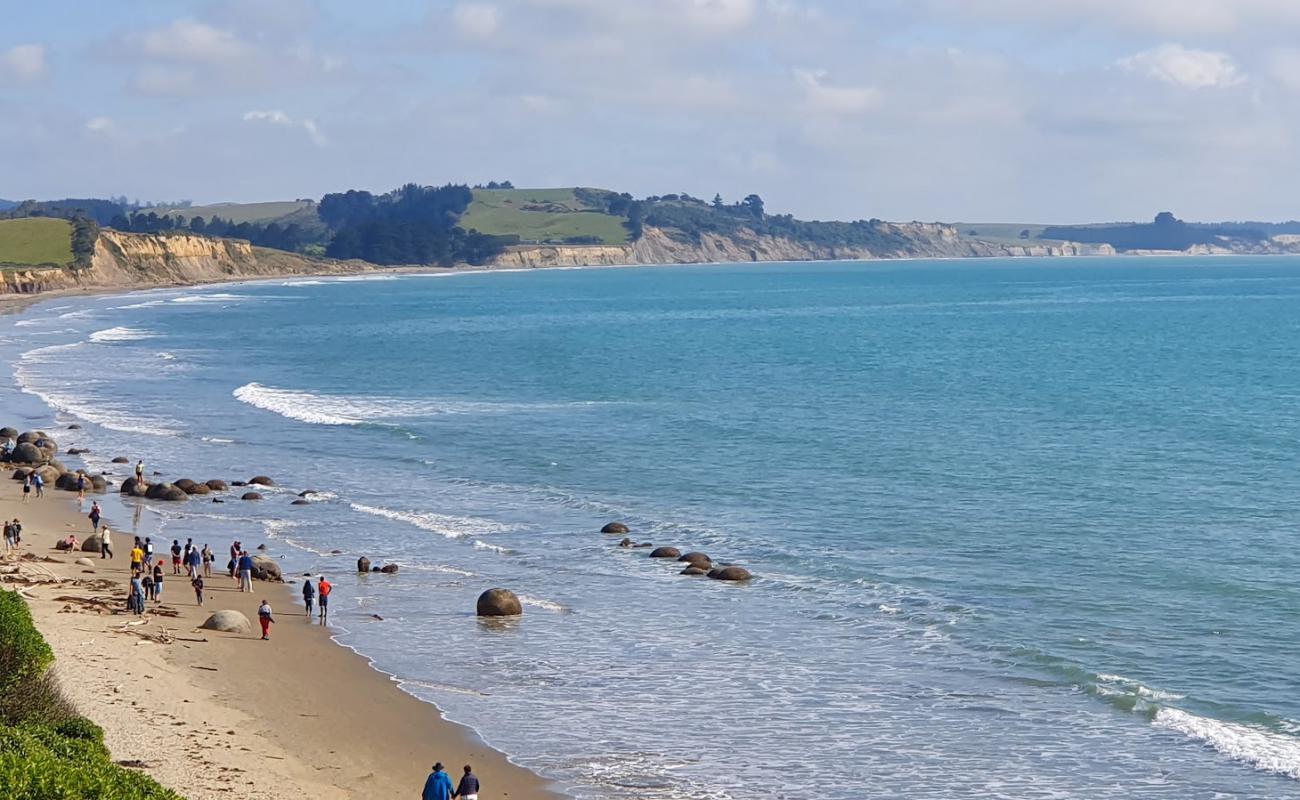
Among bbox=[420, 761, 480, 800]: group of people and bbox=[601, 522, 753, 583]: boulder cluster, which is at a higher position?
bbox=[601, 522, 753, 583]: boulder cluster

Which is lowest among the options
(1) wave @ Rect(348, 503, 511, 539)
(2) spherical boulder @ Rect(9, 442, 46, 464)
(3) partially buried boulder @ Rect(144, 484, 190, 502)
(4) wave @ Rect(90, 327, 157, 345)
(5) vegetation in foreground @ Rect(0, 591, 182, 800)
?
(1) wave @ Rect(348, 503, 511, 539)

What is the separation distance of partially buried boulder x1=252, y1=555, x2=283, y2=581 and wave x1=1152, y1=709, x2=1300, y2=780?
2376 centimetres

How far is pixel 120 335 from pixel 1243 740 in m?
113

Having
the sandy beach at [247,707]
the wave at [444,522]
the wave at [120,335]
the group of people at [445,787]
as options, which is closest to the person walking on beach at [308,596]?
the sandy beach at [247,707]

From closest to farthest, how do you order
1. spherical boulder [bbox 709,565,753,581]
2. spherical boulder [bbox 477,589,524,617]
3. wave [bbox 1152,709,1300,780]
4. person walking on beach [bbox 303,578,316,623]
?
1. wave [bbox 1152,709,1300,780]
2. spherical boulder [bbox 477,589,524,617]
3. person walking on beach [bbox 303,578,316,623]
4. spherical boulder [bbox 709,565,753,581]

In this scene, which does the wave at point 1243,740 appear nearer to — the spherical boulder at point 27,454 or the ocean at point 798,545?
the ocean at point 798,545

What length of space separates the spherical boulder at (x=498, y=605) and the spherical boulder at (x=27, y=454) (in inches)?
1175

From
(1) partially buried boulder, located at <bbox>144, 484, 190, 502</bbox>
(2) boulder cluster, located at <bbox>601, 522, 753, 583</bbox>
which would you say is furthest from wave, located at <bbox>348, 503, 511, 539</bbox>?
(1) partially buried boulder, located at <bbox>144, 484, 190, 502</bbox>

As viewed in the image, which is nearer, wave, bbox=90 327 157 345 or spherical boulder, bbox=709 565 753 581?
spherical boulder, bbox=709 565 753 581

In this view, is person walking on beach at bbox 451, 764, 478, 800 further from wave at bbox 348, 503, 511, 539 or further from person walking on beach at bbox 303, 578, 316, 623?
wave at bbox 348, 503, 511, 539

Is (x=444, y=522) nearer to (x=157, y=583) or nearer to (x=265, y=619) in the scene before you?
(x=157, y=583)

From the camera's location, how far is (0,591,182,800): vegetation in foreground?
15.6 meters

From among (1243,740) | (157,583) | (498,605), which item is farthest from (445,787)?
(157,583)

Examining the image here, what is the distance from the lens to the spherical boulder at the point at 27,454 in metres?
57.3
